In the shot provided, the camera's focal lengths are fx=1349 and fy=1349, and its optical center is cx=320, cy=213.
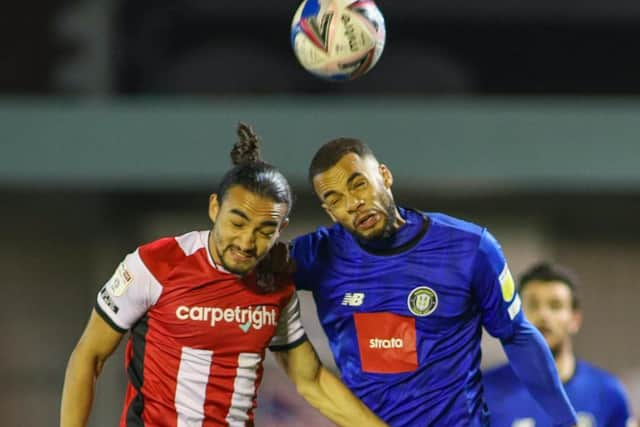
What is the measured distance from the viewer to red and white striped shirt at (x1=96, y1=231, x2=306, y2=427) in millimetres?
3752

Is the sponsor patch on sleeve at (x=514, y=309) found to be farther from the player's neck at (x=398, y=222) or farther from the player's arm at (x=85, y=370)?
the player's arm at (x=85, y=370)

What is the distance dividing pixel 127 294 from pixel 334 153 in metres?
0.74

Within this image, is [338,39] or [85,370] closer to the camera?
[85,370]

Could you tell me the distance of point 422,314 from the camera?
4078 mm

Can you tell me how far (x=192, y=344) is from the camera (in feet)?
12.4

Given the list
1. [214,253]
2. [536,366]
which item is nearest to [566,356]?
[536,366]

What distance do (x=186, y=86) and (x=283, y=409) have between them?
7.10 ft

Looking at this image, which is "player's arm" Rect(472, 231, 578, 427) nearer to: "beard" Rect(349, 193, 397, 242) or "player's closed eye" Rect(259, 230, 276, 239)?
"beard" Rect(349, 193, 397, 242)

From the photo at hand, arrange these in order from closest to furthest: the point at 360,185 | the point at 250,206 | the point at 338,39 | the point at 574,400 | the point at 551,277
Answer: the point at 250,206, the point at 360,185, the point at 338,39, the point at 574,400, the point at 551,277

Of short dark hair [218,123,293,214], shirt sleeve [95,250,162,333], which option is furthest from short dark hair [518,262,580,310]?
shirt sleeve [95,250,162,333]

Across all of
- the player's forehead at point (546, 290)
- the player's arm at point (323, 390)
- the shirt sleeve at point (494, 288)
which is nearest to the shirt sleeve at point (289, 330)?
the player's arm at point (323, 390)

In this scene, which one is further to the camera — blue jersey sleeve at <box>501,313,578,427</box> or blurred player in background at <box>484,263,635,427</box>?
blurred player in background at <box>484,263,635,427</box>

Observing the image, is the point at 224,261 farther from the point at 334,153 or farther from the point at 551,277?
the point at 551,277

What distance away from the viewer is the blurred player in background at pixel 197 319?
3699 mm
